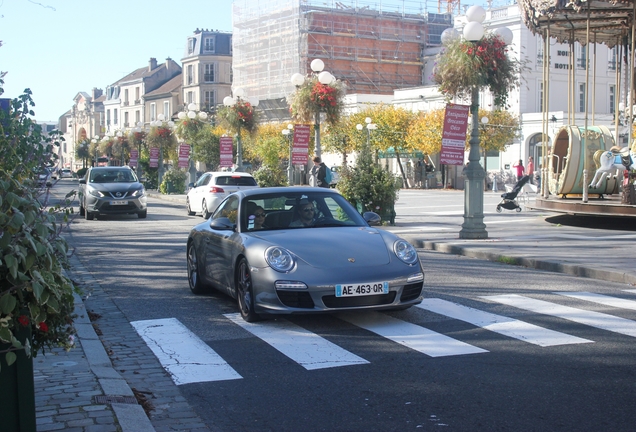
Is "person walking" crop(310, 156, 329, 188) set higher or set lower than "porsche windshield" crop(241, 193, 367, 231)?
higher

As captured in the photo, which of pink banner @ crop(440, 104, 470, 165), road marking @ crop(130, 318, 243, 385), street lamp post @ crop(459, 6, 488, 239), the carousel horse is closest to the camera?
road marking @ crop(130, 318, 243, 385)

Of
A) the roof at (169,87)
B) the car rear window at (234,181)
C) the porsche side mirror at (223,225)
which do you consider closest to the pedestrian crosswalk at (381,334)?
the porsche side mirror at (223,225)

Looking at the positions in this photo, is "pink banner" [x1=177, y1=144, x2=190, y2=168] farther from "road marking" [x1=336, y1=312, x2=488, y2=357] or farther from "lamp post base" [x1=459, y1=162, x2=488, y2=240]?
"road marking" [x1=336, y1=312, x2=488, y2=357]

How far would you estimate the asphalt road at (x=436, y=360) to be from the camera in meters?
5.05

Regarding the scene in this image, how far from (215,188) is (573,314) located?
18.7m

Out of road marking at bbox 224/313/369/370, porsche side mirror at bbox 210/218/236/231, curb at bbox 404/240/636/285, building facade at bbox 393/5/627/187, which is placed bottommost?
road marking at bbox 224/313/369/370

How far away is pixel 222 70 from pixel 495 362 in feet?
315

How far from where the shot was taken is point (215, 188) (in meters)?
26.0

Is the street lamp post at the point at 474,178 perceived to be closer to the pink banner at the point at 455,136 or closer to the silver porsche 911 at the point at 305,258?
the pink banner at the point at 455,136

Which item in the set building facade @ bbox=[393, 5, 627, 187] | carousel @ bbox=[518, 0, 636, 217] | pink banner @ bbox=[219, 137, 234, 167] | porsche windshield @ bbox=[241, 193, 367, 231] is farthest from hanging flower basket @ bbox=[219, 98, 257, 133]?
porsche windshield @ bbox=[241, 193, 367, 231]

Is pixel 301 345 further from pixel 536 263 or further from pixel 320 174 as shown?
pixel 320 174

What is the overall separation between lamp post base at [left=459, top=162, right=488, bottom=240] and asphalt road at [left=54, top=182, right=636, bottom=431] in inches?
211

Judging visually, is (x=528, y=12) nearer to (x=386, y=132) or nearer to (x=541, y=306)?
(x=541, y=306)

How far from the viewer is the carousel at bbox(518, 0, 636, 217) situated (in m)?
18.3
